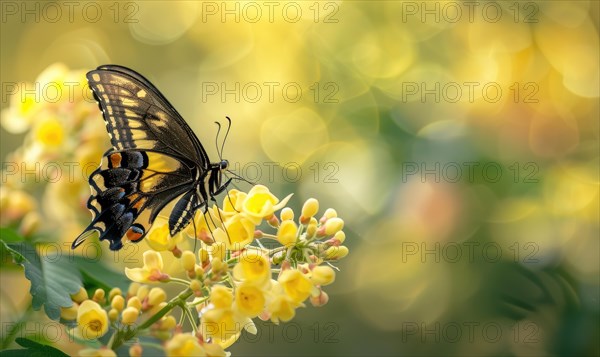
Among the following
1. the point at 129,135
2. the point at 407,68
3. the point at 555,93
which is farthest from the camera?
the point at 407,68

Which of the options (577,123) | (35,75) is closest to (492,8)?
(577,123)

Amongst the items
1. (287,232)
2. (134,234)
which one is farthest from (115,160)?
(287,232)

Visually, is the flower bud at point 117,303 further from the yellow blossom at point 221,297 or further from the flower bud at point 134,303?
the yellow blossom at point 221,297

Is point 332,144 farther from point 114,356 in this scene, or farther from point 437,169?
point 114,356

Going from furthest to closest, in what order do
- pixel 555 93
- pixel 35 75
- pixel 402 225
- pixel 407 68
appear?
pixel 35 75 < pixel 407 68 < pixel 555 93 < pixel 402 225

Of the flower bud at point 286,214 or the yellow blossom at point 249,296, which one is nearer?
the yellow blossom at point 249,296

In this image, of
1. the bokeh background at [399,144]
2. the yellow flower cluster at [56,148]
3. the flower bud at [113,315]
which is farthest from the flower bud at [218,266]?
the yellow flower cluster at [56,148]

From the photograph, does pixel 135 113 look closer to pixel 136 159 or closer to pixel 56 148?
pixel 136 159
